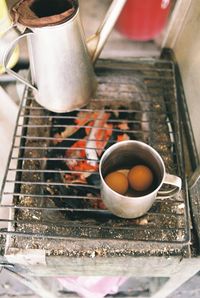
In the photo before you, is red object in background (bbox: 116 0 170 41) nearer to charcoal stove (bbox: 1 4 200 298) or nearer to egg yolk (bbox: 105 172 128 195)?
charcoal stove (bbox: 1 4 200 298)

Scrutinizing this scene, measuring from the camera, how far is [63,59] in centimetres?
66

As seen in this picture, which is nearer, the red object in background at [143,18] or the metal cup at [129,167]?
the metal cup at [129,167]

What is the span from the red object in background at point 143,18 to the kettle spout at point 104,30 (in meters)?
0.30

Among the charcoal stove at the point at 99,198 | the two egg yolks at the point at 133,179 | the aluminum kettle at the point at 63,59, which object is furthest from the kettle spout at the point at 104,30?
the two egg yolks at the point at 133,179

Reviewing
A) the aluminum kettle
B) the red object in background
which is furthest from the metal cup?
the red object in background

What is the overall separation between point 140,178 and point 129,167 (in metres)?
0.07

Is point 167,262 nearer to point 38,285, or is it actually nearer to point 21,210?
point 21,210

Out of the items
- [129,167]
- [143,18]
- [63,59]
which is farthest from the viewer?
[143,18]

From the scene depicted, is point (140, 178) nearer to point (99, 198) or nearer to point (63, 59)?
point (99, 198)

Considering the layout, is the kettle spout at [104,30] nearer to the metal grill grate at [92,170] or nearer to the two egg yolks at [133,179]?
the metal grill grate at [92,170]

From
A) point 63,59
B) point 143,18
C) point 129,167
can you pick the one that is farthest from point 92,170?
point 143,18

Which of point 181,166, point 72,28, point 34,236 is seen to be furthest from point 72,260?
point 72,28

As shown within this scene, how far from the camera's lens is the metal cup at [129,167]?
0.63 m

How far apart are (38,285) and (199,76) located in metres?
0.67
